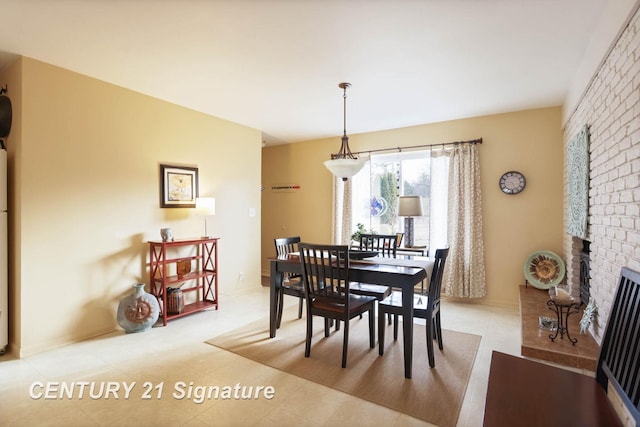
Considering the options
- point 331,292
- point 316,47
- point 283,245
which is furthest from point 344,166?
point 283,245

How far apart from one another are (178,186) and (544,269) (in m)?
4.67

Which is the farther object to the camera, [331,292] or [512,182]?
[512,182]

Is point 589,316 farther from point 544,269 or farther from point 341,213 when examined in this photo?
point 341,213

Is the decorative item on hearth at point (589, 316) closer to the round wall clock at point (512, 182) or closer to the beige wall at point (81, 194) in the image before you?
the round wall clock at point (512, 182)

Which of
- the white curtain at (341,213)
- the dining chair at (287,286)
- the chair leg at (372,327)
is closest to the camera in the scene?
the chair leg at (372,327)

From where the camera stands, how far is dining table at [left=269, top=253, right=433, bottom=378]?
8.02ft

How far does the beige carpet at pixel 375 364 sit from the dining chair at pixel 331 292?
18cm

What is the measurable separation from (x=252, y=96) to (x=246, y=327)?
8.59 ft

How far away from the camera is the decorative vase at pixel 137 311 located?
3291 mm

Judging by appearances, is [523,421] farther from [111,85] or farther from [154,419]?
[111,85]

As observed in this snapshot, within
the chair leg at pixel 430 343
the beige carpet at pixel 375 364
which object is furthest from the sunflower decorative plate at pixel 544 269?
the chair leg at pixel 430 343

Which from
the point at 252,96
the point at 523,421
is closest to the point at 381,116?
the point at 252,96

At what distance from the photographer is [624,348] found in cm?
141

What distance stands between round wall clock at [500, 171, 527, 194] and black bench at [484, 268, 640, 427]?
9.57 ft
